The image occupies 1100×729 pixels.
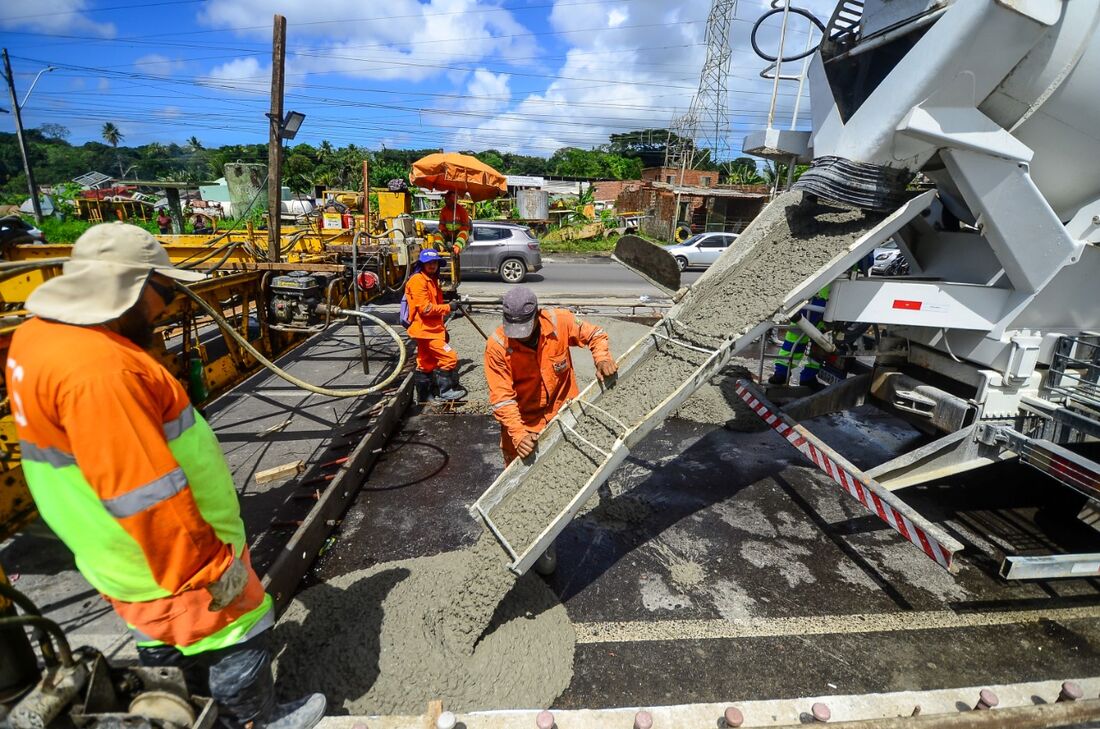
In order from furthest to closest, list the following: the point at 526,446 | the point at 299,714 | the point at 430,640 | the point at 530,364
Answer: the point at 530,364, the point at 526,446, the point at 430,640, the point at 299,714

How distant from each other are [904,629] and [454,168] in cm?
734

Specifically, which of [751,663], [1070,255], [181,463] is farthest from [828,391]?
[181,463]

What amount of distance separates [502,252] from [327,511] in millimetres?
12115

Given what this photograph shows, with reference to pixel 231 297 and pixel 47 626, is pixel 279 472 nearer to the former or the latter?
pixel 231 297

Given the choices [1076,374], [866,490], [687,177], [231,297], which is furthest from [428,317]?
[687,177]

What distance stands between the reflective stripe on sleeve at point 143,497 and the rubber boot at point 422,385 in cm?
433

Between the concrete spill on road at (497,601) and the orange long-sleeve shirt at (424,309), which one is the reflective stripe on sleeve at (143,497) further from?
the orange long-sleeve shirt at (424,309)

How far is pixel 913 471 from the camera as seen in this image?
350cm

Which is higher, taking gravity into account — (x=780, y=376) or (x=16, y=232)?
(x=16, y=232)

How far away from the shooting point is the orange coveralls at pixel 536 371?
3209mm

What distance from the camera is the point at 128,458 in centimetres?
142

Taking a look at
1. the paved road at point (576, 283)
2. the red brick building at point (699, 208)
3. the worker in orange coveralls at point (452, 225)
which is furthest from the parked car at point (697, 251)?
the worker in orange coveralls at point (452, 225)

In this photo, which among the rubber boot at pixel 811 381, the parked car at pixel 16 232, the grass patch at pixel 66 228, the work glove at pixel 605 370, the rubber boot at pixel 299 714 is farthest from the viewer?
the grass patch at pixel 66 228

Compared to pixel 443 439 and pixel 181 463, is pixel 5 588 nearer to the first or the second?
pixel 181 463
